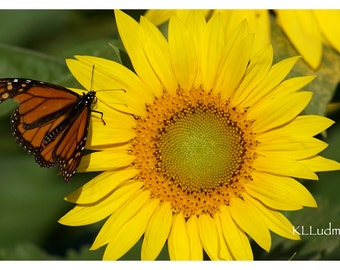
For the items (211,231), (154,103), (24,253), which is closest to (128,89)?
(154,103)

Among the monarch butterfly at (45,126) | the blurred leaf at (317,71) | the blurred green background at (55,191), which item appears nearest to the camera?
the monarch butterfly at (45,126)

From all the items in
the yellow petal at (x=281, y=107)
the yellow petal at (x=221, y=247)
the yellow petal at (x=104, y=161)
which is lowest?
the yellow petal at (x=221, y=247)

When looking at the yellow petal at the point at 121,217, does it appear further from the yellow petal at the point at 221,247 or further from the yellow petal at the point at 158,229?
the yellow petal at the point at 221,247

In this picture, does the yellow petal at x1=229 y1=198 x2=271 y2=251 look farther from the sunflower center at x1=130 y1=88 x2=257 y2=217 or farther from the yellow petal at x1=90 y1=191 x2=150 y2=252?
the yellow petal at x1=90 y1=191 x2=150 y2=252

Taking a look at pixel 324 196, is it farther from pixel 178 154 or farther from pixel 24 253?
pixel 24 253

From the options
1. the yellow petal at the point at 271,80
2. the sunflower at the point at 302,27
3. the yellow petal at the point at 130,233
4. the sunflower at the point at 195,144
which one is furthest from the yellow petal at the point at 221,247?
the sunflower at the point at 302,27
